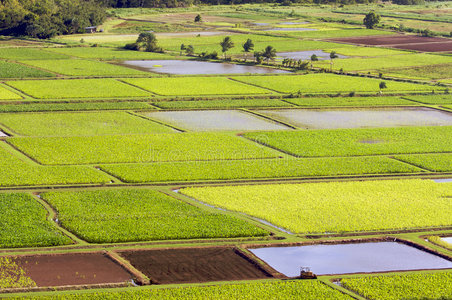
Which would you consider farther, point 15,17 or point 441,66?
point 15,17

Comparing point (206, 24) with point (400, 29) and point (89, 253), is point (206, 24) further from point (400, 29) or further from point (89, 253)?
point (89, 253)

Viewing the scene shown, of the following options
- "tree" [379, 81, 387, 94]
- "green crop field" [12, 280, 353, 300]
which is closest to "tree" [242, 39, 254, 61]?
"tree" [379, 81, 387, 94]

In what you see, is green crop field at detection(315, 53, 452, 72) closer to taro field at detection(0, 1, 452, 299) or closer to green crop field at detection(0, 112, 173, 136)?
taro field at detection(0, 1, 452, 299)

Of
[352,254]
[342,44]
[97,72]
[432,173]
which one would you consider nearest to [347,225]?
[352,254]

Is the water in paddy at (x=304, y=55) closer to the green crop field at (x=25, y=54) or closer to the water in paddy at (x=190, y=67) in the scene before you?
the water in paddy at (x=190, y=67)

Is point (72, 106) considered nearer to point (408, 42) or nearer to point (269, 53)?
point (269, 53)

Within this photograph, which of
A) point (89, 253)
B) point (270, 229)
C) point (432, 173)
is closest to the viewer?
point (89, 253)
